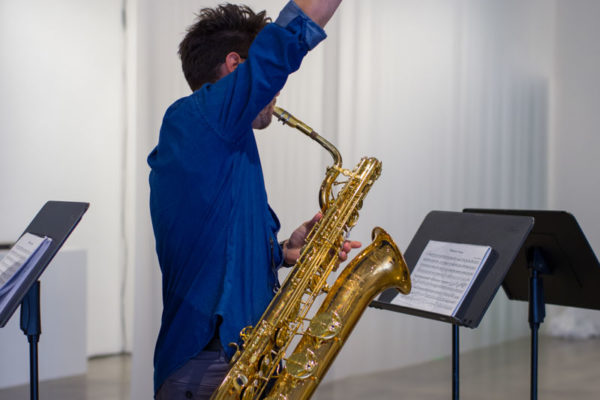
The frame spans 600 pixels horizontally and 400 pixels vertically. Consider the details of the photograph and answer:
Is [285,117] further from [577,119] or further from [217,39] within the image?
[577,119]

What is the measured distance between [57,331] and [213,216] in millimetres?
3601

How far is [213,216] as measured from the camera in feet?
5.45

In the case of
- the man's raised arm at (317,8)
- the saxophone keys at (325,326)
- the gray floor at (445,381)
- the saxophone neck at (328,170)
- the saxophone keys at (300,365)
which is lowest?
the gray floor at (445,381)

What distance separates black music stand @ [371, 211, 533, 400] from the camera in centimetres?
221

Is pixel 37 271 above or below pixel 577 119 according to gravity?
below

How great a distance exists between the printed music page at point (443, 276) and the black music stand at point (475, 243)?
19mm

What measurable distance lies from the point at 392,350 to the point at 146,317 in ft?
7.49

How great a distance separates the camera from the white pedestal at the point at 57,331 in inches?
181

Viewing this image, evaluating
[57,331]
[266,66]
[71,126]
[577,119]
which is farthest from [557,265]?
[577,119]

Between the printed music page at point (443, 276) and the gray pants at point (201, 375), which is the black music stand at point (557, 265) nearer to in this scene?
the printed music page at point (443, 276)

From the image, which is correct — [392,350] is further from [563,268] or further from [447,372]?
[563,268]

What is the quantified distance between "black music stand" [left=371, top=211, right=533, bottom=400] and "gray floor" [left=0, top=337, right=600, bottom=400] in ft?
7.75

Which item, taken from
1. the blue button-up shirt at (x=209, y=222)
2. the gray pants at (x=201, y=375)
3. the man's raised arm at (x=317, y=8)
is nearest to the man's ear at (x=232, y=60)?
the blue button-up shirt at (x=209, y=222)

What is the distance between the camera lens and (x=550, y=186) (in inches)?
290
